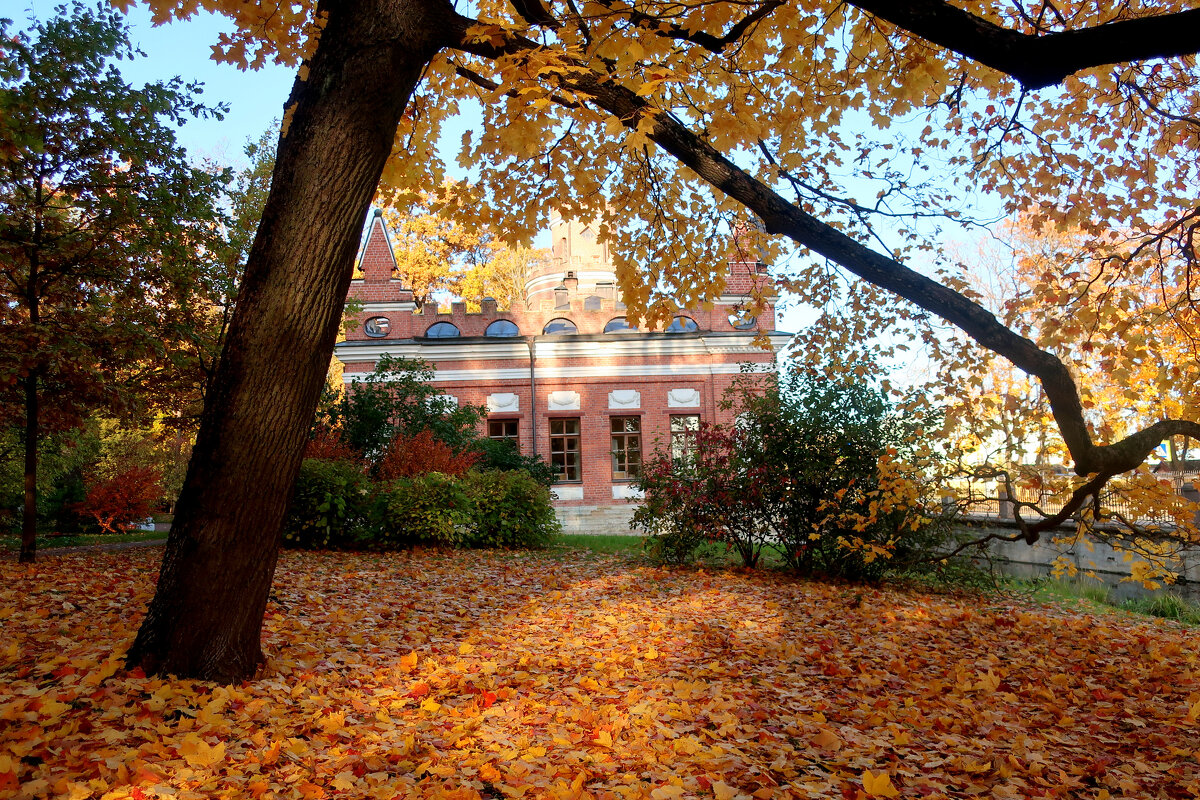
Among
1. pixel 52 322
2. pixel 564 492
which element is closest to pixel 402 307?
pixel 564 492

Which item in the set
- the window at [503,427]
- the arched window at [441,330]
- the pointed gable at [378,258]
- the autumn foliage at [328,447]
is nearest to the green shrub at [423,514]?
the autumn foliage at [328,447]

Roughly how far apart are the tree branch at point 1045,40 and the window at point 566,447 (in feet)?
63.7

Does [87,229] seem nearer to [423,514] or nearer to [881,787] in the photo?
[423,514]

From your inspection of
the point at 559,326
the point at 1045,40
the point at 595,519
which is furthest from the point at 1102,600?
the point at 559,326

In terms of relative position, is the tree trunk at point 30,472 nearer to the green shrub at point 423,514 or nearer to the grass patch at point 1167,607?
the green shrub at point 423,514

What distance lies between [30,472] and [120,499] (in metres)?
7.22

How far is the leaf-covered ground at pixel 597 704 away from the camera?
9.71ft

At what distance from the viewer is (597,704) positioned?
409cm

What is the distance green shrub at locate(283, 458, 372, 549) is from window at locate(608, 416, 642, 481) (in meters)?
11.9

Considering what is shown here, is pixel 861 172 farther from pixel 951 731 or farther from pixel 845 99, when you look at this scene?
pixel 951 731

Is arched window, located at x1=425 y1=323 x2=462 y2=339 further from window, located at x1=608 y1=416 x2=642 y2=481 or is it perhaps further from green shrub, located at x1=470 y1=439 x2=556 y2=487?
green shrub, located at x1=470 y1=439 x2=556 y2=487

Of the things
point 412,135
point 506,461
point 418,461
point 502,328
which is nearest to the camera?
point 412,135

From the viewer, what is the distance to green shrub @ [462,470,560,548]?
37.8ft

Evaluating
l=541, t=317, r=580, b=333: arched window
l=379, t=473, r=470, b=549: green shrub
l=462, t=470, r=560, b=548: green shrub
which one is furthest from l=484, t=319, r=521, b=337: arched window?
l=379, t=473, r=470, b=549: green shrub
